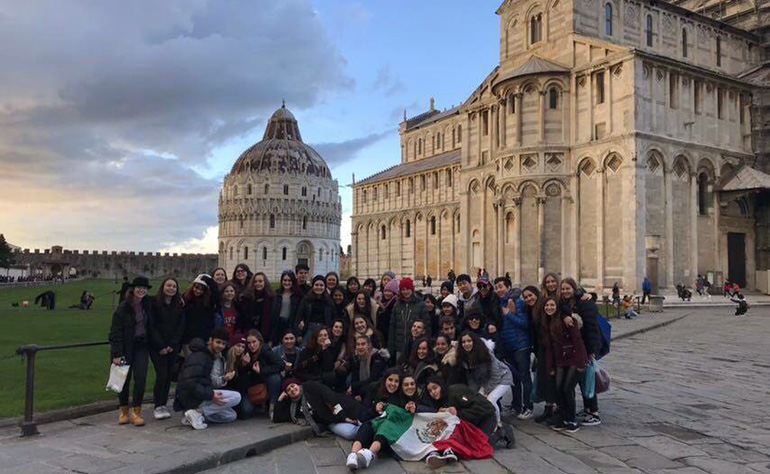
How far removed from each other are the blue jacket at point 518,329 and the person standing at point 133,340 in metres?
4.64

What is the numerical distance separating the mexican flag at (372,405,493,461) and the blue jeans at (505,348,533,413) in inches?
62.8

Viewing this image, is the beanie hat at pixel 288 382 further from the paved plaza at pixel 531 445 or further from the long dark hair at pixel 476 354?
the long dark hair at pixel 476 354

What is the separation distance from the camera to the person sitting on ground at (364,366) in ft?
26.7

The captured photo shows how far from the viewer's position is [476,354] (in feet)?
25.1

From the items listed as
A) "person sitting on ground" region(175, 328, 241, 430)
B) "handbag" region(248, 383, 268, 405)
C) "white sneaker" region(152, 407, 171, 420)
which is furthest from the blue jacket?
"white sneaker" region(152, 407, 171, 420)

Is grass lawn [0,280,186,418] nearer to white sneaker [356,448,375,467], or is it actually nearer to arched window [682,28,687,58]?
white sneaker [356,448,375,467]

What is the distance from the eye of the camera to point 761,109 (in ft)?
108

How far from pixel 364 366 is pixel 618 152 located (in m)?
23.7

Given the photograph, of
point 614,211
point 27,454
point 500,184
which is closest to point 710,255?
point 614,211

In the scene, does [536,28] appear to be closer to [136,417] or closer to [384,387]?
[384,387]

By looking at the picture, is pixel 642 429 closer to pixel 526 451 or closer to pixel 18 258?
pixel 526 451

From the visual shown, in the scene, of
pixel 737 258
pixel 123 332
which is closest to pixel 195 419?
pixel 123 332

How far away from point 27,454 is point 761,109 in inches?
1442

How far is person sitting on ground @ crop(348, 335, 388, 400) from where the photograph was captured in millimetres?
8125
